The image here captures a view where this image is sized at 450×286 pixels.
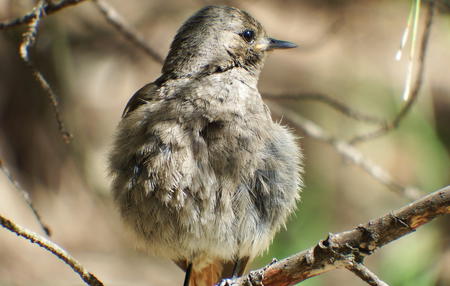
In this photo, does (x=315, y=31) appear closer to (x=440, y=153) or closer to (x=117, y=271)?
(x=440, y=153)

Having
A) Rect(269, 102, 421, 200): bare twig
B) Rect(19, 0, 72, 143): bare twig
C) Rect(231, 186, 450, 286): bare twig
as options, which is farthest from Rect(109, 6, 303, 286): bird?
Rect(269, 102, 421, 200): bare twig

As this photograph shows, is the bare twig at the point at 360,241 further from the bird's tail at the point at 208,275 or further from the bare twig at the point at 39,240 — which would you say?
the bird's tail at the point at 208,275

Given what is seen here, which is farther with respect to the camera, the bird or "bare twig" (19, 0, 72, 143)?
the bird

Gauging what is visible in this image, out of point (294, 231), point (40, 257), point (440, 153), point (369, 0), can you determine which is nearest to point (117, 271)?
point (40, 257)

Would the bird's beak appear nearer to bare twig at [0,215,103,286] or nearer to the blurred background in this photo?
the blurred background

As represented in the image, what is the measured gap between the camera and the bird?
10.9 ft

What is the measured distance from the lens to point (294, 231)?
17.0 feet

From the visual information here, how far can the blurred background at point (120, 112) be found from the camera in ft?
18.7

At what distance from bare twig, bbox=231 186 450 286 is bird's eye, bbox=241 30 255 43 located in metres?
1.76

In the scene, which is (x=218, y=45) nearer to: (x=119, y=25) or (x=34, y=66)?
(x=119, y=25)

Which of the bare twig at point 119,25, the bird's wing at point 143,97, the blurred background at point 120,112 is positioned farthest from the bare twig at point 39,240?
the blurred background at point 120,112

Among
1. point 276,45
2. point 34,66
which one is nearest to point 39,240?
point 34,66

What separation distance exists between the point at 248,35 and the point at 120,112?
9.18 feet

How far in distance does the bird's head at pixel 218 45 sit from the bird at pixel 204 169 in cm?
5
